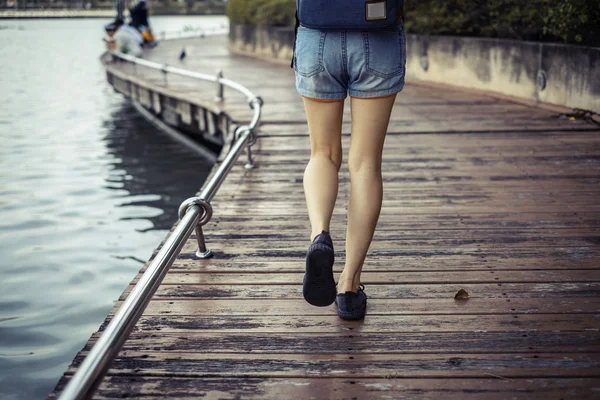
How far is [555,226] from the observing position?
400 cm

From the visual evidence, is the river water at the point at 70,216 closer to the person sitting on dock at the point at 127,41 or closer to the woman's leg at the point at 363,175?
the person sitting on dock at the point at 127,41

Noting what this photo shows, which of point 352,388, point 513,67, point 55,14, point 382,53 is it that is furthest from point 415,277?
point 55,14

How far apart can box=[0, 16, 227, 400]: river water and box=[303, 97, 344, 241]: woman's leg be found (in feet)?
7.90

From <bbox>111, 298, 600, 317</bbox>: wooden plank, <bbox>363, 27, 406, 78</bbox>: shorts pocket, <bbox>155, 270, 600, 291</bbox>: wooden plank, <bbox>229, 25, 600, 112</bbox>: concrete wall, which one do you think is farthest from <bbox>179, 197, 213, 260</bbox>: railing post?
<bbox>229, 25, 600, 112</bbox>: concrete wall

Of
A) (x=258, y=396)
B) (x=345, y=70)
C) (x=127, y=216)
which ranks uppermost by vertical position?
(x=345, y=70)

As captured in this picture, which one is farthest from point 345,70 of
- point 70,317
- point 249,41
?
point 249,41

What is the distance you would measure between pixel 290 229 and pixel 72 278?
2952mm

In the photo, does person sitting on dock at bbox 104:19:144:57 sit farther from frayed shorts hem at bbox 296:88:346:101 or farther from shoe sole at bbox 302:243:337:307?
shoe sole at bbox 302:243:337:307

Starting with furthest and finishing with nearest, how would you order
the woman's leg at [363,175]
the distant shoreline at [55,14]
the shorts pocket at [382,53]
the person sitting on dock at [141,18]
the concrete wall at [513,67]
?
the distant shoreline at [55,14] < the person sitting on dock at [141,18] < the concrete wall at [513,67] < the woman's leg at [363,175] < the shorts pocket at [382,53]

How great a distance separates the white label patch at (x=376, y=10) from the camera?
2395 millimetres

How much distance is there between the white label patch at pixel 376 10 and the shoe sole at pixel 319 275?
0.86 meters

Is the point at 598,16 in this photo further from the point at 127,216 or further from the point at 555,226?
the point at 127,216

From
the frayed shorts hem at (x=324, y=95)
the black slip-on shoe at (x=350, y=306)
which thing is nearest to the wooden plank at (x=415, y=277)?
the black slip-on shoe at (x=350, y=306)

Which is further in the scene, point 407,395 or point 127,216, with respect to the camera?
point 127,216
